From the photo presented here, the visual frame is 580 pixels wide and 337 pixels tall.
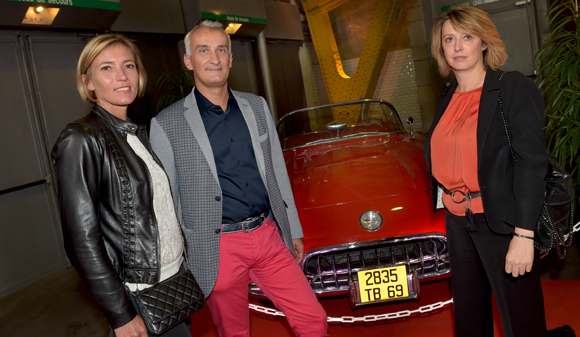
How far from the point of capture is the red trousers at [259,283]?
73.3 inches

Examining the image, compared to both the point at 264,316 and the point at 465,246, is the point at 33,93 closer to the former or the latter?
the point at 264,316

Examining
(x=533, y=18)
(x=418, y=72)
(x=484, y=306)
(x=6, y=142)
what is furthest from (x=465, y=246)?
(x=418, y=72)

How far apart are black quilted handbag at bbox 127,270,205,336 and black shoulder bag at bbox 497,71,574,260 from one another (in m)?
1.19

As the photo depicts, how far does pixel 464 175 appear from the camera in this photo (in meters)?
1.62

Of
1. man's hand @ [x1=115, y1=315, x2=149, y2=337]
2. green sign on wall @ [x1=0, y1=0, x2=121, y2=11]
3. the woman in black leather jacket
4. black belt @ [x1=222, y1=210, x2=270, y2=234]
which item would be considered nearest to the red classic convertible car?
black belt @ [x1=222, y1=210, x2=270, y2=234]

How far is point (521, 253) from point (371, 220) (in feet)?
3.63

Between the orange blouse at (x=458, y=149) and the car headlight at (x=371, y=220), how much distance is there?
744 millimetres

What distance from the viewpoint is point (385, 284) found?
2.36 metres

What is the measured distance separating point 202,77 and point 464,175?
1163 mm

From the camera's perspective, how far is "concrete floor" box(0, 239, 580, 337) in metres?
3.12

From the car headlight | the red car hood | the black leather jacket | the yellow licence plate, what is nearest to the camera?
the black leather jacket

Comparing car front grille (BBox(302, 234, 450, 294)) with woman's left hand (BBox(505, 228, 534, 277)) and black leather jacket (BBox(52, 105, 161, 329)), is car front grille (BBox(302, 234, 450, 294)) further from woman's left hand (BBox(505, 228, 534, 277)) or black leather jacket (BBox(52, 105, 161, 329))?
black leather jacket (BBox(52, 105, 161, 329))

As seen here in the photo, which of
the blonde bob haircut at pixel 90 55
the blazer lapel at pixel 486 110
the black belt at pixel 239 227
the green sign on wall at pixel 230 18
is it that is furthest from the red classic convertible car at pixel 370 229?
the green sign on wall at pixel 230 18

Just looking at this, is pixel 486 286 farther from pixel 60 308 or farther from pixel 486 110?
pixel 60 308
